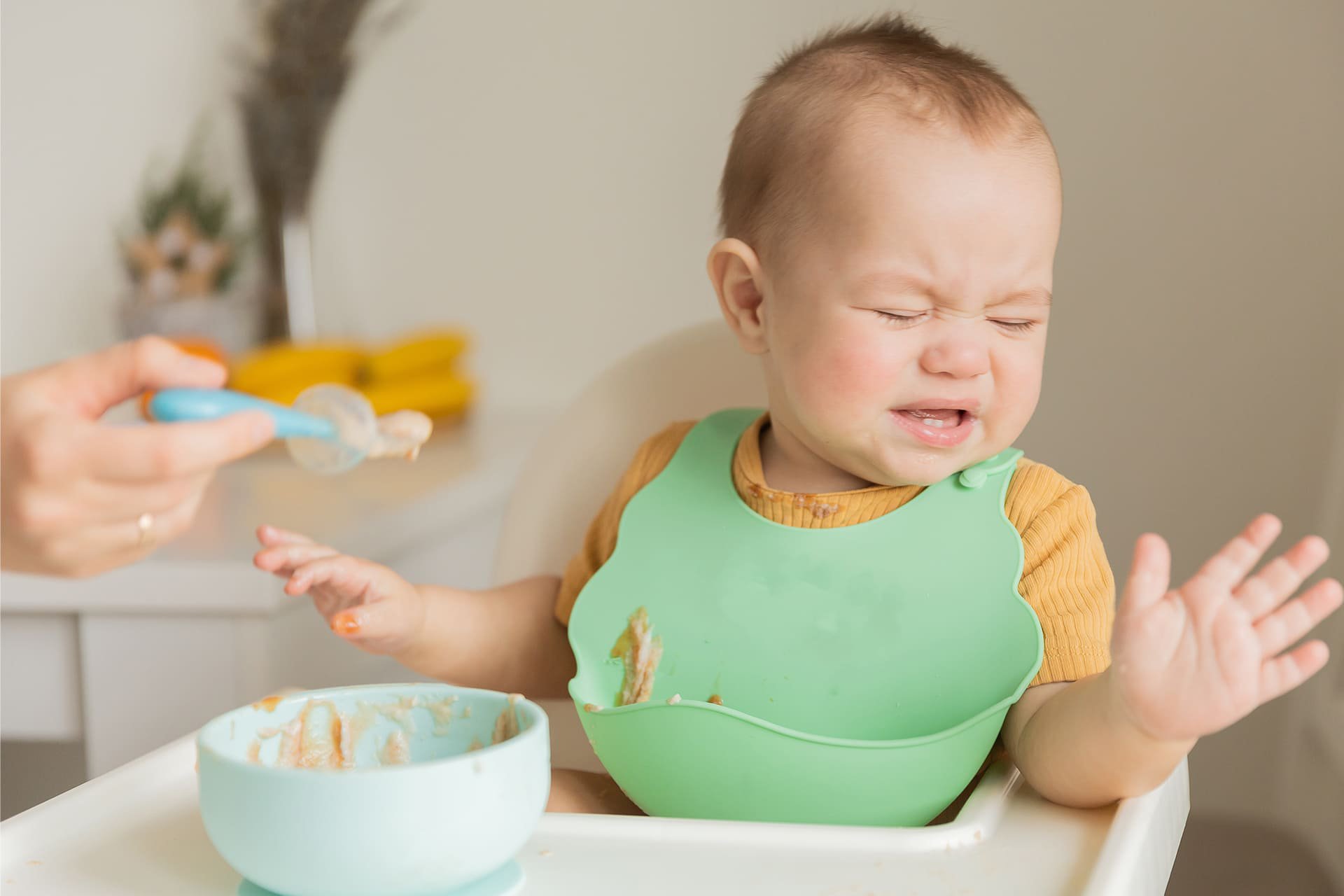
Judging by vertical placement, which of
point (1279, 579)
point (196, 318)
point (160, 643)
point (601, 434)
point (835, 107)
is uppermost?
point (835, 107)

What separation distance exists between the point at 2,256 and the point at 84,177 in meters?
0.17

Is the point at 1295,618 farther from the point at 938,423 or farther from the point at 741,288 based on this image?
the point at 741,288

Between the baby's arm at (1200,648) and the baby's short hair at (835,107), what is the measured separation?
315 mm

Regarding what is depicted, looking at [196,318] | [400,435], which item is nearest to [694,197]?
[196,318]

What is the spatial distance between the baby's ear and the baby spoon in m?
0.31

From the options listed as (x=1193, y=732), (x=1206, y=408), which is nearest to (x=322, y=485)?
(x=1206, y=408)

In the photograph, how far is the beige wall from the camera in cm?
156

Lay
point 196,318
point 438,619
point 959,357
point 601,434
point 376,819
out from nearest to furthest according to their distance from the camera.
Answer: point 376,819 < point 959,357 < point 438,619 < point 601,434 < point 196,318

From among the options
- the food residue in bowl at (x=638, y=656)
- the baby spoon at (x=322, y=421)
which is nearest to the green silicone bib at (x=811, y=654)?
the food residue in bowl at (x=638, y=656)

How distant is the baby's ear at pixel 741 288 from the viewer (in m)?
0.93

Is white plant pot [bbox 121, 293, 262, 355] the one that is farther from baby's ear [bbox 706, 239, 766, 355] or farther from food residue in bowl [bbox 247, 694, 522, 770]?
food residue in bowl [bbox 247, 694, 522, 770]

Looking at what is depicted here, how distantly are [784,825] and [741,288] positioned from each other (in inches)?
16.6

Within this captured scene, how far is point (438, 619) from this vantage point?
3.11 feet

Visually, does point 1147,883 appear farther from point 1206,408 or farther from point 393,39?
point 393,39
